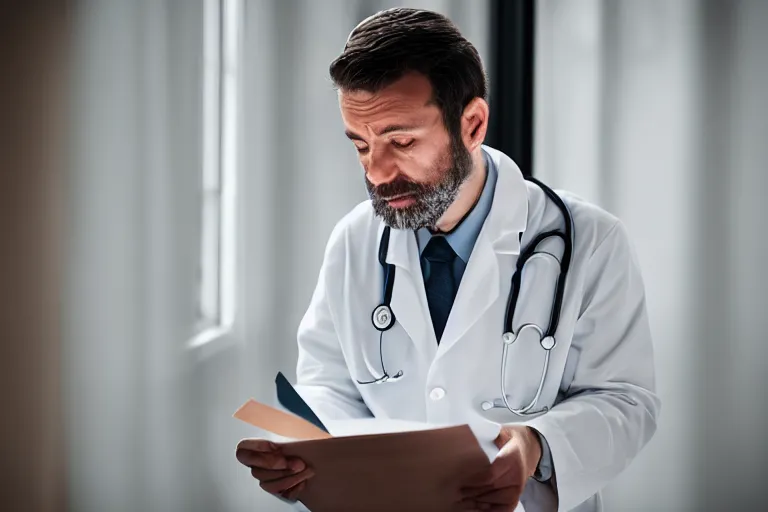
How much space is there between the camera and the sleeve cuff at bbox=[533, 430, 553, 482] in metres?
1.12

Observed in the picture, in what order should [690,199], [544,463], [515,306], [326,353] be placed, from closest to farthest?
[544,463] → [515,306] → [326,353] → [690,199]

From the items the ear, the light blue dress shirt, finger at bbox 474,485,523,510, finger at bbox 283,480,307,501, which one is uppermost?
the ear

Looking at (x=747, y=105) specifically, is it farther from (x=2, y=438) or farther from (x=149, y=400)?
(x=2, y=438)

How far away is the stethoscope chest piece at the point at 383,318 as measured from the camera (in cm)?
128

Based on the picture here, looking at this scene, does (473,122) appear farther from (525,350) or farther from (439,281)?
(525,350)

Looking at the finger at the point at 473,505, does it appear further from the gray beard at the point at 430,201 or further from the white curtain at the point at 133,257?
the white curtain at the point at 133,257

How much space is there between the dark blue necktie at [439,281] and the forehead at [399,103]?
0.83 feet

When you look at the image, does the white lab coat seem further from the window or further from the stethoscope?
the window

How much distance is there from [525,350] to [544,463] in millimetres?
183

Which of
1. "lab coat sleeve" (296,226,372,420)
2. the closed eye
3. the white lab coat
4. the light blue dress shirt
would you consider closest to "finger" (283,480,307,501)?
the white lab coat

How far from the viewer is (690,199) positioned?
1.88m

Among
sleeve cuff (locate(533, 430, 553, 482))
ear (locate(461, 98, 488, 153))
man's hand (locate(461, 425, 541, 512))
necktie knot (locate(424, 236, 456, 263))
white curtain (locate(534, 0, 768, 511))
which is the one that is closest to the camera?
man's hand (locate(461, 425, 541, 512))

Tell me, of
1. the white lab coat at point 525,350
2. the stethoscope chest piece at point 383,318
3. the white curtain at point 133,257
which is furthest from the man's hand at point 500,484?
the white curtain at point 133,257

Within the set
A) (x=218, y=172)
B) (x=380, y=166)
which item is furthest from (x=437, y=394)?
(x=218, y=172)
